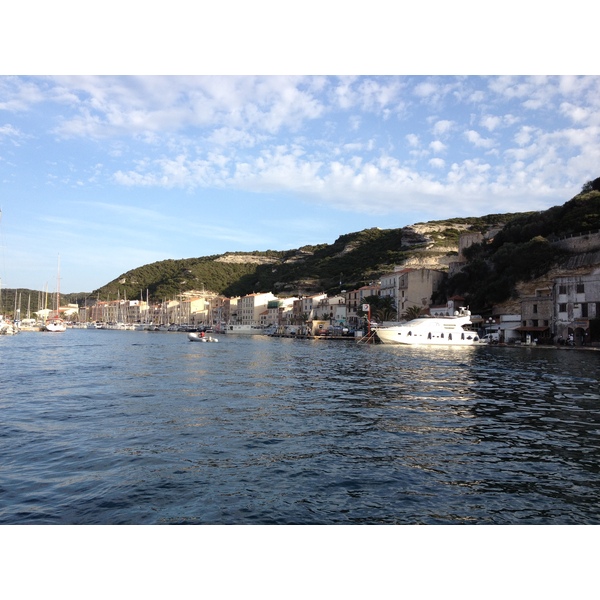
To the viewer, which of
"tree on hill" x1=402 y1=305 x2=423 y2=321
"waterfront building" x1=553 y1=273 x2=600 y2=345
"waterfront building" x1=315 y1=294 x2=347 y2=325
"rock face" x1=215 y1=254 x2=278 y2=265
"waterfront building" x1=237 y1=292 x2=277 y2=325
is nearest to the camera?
"waterfront building" x1=553 y1=273 x2=600 y2=345

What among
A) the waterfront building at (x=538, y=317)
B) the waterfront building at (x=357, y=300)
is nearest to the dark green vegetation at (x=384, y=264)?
the waterfront building at (x=538, y=317)

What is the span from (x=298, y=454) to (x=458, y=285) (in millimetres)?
65230

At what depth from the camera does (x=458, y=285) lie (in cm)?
6938

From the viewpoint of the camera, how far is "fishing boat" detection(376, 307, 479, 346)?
50.3m

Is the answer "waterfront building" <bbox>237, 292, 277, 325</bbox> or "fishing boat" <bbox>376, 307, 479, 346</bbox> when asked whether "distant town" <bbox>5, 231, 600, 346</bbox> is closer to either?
"waterfront building" <bbox>237, 292, 277, 325</bbox>

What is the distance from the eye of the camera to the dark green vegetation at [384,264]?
193 ft

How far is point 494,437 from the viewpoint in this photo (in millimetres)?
10031

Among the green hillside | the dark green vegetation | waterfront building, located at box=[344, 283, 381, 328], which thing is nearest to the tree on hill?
the dark green vegetation

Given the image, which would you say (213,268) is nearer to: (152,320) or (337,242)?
(152,320)

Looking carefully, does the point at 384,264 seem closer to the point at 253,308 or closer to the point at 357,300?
the point at 357,300

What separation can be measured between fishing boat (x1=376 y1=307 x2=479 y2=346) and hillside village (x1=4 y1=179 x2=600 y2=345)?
664cm

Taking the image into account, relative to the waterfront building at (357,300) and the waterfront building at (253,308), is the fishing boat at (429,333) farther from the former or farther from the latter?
the waterfront building at (253,308)
